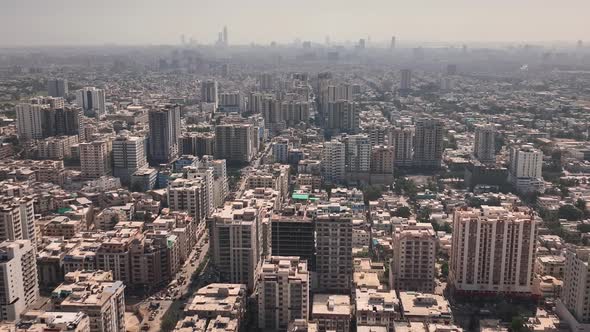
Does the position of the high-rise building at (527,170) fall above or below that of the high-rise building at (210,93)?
below

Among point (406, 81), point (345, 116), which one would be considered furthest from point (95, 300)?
point (406, 81)

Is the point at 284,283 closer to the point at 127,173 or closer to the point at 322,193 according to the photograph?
the point at 322,193

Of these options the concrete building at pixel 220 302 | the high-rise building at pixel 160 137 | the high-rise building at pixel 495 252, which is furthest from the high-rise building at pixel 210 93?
the concrete building at pixel 220 302

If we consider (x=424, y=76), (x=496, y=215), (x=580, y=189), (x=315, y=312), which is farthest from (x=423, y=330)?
(x=424, y=76)

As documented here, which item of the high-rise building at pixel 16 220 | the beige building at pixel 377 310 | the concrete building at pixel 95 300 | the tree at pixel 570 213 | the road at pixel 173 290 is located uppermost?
the high-rise building at pixel 16 220

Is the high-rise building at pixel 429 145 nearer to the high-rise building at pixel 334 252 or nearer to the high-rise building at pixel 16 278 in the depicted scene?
the high-rise building at pixel 334 252

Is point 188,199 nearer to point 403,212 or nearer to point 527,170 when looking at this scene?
point 403,212
